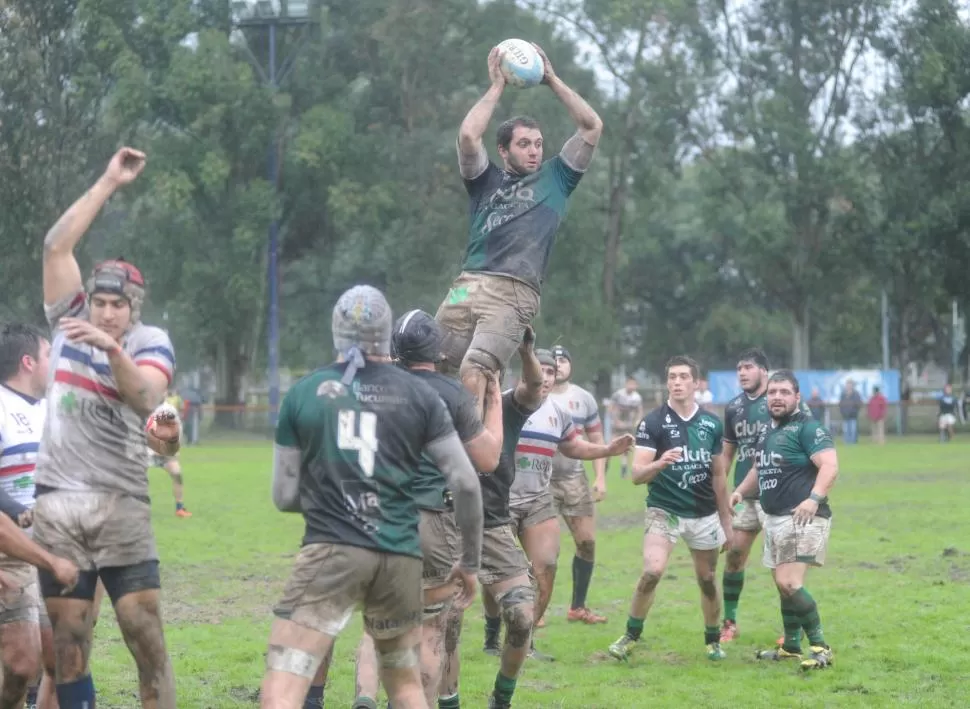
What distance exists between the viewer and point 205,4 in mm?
50969

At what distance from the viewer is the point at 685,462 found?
36.8 feet

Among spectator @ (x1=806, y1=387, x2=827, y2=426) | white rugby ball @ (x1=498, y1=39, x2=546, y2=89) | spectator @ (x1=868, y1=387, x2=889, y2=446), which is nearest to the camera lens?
white rugby ball @ (x1=498, y1=39, x2=546, y2=89)

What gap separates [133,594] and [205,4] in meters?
47.5

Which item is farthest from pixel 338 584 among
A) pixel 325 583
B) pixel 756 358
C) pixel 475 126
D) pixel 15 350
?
pixel 756 358

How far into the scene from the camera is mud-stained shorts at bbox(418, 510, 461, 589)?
765 centimetres

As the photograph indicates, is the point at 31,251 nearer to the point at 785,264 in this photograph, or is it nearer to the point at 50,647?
the point at 785,264

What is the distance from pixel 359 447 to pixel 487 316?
2130 millimetres

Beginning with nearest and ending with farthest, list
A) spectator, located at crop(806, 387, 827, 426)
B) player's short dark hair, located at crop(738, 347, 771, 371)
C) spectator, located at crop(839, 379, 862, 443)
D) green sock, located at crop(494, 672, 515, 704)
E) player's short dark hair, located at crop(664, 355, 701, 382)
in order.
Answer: green sock, located at crop(494, 672, 515, 704)
player's short dark hair, located at crop(664, 355, 701, 382)
player's short dark hair, located at crop(738, 347, 771, 371)
spectator, located at crop(839, 379, 862, 443)
spectator, located at crop(806, 387, 827, 426)

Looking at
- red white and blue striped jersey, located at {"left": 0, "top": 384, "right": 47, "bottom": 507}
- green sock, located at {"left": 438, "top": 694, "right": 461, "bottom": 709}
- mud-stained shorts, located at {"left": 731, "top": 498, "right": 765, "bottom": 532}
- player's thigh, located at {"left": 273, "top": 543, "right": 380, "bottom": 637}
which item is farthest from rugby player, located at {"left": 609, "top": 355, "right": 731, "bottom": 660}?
player's thigh, located at {"left": 273, "top": 543, "right": 380, "bottom": 637}

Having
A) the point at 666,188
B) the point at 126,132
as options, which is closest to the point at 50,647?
the point at 126,132

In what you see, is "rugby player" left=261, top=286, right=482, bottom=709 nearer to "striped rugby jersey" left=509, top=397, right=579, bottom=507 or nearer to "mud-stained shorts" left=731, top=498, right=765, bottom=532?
"striped rugby jersey" left=509, top=397, right=579, bottom=507

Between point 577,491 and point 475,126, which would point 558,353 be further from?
point 475,126

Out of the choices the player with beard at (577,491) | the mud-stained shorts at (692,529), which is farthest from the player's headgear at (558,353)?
the mud-stained shorts at (692,529)

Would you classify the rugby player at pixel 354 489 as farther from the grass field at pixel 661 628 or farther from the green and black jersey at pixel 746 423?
the green and black jersey at pixel 746 423
